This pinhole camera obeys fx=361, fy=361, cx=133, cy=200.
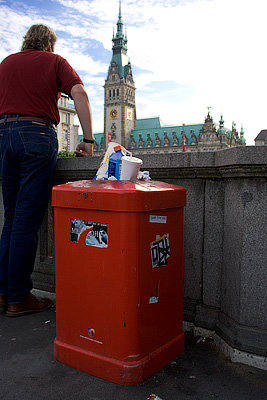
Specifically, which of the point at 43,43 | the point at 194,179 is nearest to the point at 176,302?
the point at 194,179

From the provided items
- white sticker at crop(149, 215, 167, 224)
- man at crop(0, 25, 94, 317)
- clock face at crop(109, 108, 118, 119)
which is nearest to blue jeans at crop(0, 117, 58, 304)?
man at crop(0, 25, 94, 317)

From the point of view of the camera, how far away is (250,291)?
7.47ft

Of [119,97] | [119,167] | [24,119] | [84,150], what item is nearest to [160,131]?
[119,97]

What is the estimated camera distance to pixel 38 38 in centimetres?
303

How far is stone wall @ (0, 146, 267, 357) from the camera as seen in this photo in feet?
7.33

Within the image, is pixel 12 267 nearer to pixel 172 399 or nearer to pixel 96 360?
pixel 96 360

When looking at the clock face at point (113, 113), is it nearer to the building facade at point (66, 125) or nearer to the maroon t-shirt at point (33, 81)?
the building facade at point (66, 125)

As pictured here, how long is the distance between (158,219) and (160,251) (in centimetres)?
20

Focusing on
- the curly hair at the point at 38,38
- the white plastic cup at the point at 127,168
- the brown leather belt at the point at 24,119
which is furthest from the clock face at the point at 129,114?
the white plastic cup at the point at 127,168

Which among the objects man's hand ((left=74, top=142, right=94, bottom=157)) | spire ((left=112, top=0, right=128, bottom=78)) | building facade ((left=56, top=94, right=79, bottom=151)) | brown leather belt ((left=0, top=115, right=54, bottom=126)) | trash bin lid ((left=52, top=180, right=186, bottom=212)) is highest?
spire ((left=112, top=0, right=128, bottom=78))

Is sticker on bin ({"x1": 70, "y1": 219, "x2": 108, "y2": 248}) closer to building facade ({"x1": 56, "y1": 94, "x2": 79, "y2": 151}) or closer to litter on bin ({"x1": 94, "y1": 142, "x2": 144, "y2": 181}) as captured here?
litter on bin ({"x1": 94, "y1": 142, "x2": 144, "y2": 181})

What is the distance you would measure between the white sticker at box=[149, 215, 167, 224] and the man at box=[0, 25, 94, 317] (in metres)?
1.21

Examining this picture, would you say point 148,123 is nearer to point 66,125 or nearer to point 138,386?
point 66,125

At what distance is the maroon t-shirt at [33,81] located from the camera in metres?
2.85
